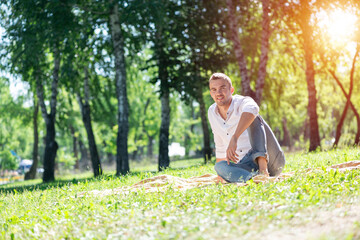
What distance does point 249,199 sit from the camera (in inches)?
191

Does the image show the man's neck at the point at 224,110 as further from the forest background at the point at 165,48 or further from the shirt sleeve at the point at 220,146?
the forest background at the point at 165,48

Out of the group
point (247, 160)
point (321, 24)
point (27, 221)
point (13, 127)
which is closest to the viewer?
point (27, 221)

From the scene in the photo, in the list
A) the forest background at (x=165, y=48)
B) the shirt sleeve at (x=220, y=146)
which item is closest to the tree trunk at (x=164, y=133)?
the forest background at (x=165, y=48)

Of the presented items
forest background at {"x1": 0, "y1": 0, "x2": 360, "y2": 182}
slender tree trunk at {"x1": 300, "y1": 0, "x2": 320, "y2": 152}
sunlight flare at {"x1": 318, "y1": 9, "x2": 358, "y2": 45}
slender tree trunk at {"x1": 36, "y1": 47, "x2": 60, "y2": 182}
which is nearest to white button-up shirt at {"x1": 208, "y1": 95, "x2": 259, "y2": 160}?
forest background at {"x1": 0, "y1": 0, "x2": 360, "y2": 182}

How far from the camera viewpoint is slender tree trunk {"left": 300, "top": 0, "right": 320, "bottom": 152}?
18.3 metres

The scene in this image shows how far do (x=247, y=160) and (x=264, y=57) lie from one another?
11100 mm

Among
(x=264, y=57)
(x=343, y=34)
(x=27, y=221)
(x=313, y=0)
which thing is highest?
(x=313, y=0)

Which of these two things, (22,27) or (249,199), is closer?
(249,199)

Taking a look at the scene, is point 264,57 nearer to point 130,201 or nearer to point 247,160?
point 247,160

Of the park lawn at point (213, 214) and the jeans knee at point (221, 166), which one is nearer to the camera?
the park lawn at point (213, 214)

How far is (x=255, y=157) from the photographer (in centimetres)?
643

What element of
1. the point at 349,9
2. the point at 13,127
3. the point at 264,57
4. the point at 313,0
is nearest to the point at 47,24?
the point at 264,57

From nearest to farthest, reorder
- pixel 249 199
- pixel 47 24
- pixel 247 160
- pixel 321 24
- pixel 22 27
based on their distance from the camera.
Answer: pixel 249 199
pixel 247 160
pixel 47 24
pixel 22 27
pixel 321 24

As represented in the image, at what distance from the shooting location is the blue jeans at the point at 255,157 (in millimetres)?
6434
